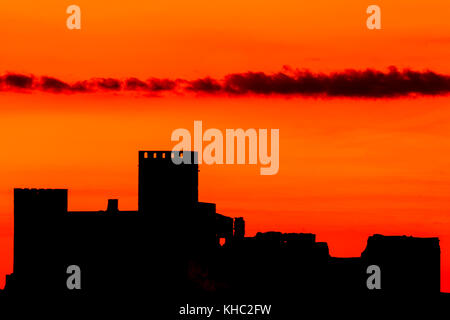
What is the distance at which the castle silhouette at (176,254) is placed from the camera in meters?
101

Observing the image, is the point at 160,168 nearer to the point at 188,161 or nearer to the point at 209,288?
the point at 188,161

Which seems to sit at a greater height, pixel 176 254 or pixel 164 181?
pixel 164 181

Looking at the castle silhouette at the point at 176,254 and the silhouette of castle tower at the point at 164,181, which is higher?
the silhouette of castle tower at the point at 164,181

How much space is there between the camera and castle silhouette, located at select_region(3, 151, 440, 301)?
10062 centimetres

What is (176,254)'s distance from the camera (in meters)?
104

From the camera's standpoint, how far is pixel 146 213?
102312mm

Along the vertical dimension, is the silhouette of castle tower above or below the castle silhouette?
above

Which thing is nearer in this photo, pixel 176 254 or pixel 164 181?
pixel 164 181
